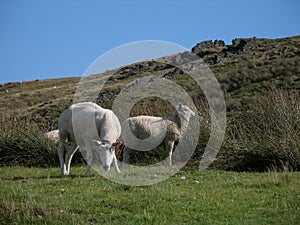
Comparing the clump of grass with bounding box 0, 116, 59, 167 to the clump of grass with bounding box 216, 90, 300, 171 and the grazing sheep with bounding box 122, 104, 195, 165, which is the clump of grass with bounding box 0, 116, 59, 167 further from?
the clump of grass with bounding box 216, 90, 300, 171

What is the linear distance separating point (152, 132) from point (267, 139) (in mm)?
3474

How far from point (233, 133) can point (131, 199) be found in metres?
6.45

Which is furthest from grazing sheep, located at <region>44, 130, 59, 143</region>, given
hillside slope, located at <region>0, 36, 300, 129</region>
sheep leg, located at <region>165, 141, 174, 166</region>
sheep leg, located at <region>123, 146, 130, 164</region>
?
sheep leg, located at <region>165, 141, 174, 166</region>

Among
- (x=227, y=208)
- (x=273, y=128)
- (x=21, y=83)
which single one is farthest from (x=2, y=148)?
(x=21, y=83)

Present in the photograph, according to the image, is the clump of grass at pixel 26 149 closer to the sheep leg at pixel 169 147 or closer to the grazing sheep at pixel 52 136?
the grazing sheep at pixel 52 136

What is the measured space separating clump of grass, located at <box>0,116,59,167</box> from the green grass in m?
4.49

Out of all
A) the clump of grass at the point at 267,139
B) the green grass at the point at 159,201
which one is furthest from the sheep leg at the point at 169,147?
the green grass at the point at 159,201

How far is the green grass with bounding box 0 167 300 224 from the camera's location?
7.11 metres

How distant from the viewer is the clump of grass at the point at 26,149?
15461 millimetres

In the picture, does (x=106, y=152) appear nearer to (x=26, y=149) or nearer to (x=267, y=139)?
(x=267, y=139)

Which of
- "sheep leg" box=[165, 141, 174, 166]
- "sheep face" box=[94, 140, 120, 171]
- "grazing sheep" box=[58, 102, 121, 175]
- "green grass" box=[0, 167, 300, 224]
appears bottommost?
"green grass" box=[0, 167, 300, 224]

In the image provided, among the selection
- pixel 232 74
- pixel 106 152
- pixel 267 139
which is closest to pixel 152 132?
pixel 106 152

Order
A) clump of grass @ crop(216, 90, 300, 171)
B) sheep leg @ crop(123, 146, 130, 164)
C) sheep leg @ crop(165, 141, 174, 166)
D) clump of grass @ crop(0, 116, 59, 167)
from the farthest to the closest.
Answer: clump of grass @ crop(0, 116, 59, 167), sheep leg @ crop(123, 146, 130, 164), sheep leg @ crop(165, 141, 174, 166), clump of grass @ crop(216, 90, 300, 171)

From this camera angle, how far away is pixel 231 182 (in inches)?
387
